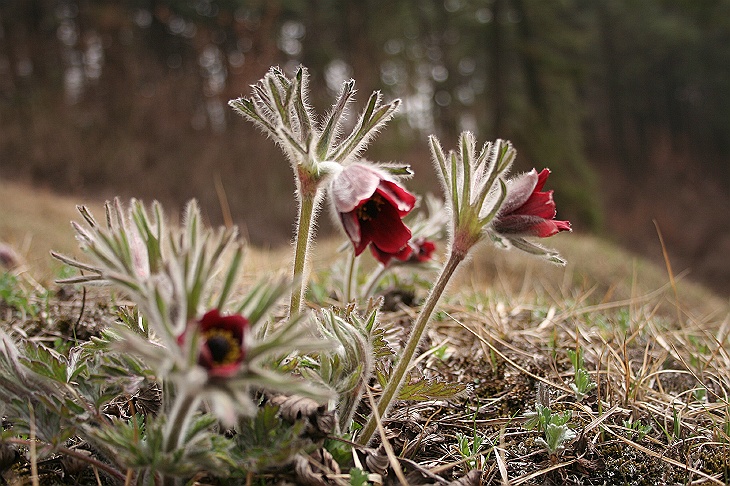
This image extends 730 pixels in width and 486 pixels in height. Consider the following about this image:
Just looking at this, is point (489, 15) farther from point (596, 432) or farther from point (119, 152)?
point (596, 432)

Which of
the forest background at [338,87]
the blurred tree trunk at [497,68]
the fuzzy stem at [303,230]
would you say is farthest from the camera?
the blurred tree trunk at [497,68]

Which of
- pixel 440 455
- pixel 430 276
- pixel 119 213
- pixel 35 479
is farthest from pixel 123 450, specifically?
pixel 430 276

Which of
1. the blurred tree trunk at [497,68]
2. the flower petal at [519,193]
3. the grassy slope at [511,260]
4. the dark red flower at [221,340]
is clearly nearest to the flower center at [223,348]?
the dark red flower at [221,340]

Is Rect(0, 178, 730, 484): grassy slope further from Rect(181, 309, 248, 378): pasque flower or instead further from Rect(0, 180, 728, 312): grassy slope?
Rect(0, 180, 728, 312): grassy slope

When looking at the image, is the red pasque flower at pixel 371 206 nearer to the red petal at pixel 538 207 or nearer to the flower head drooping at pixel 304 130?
the flower head drooping at pixel 304 130

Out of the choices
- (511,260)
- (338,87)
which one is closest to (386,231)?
(511,260)

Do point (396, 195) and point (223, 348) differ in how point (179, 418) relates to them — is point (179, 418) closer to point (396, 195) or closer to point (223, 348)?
point (223, 348)

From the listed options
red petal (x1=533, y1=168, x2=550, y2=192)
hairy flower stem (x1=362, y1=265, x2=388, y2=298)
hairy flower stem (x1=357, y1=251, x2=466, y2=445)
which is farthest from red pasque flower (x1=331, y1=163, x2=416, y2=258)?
hairy flower stem (x1=362, y1=265, x2=388, y2=298)
